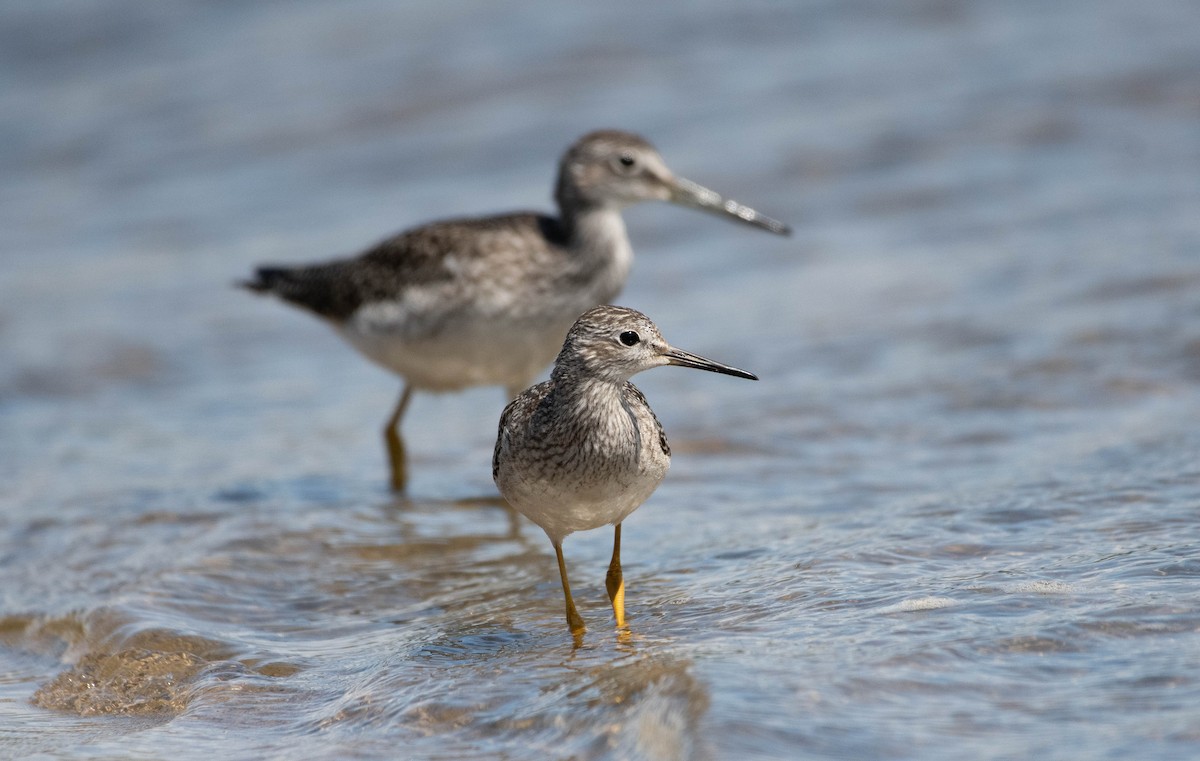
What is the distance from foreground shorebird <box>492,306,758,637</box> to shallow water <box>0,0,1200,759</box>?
53cm

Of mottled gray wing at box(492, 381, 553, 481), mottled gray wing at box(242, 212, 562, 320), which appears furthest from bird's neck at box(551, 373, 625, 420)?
mottled gray wing at box(242, 212, 562, 320)

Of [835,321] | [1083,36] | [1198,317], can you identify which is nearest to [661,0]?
[1083,36]

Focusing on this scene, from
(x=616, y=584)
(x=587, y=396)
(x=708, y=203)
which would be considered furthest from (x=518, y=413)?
(x=708, y=203)

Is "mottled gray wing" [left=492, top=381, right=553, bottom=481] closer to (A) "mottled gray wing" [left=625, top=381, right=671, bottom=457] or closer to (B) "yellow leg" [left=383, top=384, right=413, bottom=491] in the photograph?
(A) "mottled gray wing" [left=625, top=381, right=671, bottom=457]

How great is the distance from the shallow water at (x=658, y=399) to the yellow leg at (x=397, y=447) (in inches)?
6.1

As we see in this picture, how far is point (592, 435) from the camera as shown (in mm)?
4891

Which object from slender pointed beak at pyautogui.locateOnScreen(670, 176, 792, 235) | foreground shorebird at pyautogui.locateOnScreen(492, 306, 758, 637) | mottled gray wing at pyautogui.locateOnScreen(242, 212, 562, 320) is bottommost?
foreground shorebird at pyautogui.locateOnScreen(492, 306, 758, 637)

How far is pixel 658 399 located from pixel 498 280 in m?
1.59

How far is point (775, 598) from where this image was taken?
17.6 ft

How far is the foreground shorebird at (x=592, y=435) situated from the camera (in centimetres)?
490

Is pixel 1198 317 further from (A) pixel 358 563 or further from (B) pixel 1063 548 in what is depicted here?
(A) pixel 358 563

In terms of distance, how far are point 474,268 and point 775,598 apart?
3.14 meters

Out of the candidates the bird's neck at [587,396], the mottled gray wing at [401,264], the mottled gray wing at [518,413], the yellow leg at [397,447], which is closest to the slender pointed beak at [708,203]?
the mottled gray wing at [401,264]

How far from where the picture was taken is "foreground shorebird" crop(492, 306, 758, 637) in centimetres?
490
